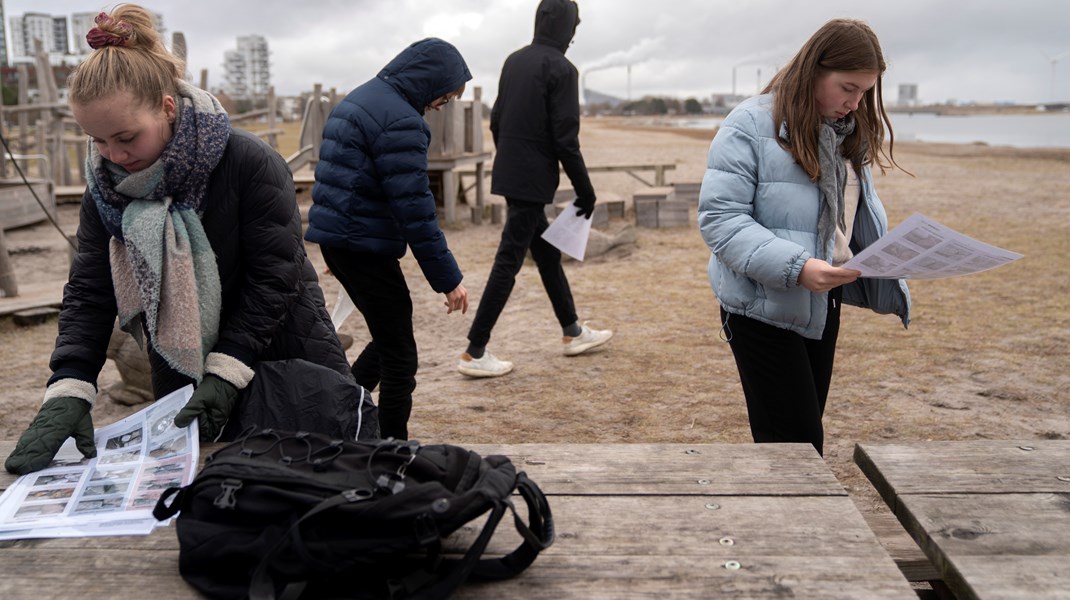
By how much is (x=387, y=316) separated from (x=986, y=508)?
220cm

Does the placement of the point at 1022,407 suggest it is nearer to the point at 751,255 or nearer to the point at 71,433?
the point at 751,255

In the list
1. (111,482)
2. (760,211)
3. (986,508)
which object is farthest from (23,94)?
(986,508)

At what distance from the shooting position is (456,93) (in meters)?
3.51

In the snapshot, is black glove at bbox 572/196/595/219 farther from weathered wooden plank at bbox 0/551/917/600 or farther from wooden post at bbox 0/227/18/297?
wooden post at bbox 0/227/18/297

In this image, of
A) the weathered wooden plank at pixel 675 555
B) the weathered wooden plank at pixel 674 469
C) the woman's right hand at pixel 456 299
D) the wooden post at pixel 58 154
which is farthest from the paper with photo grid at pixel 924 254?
the wooden post at pixel 58 154

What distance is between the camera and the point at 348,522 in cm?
150

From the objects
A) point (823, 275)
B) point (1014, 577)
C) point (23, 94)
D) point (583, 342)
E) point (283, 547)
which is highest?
point (23, 94)

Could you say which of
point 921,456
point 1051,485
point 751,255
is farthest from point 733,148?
point 1051,485

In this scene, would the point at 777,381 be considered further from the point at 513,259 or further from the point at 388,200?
the point at 513,259

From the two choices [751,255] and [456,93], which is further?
[456,93]

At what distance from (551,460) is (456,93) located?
6.17 feet

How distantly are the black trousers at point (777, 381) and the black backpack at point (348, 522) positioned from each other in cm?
124

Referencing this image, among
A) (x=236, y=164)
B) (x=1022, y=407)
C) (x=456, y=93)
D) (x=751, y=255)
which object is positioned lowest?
(x=1022, y=407)

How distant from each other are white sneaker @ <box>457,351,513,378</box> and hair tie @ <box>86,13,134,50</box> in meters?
3.29
